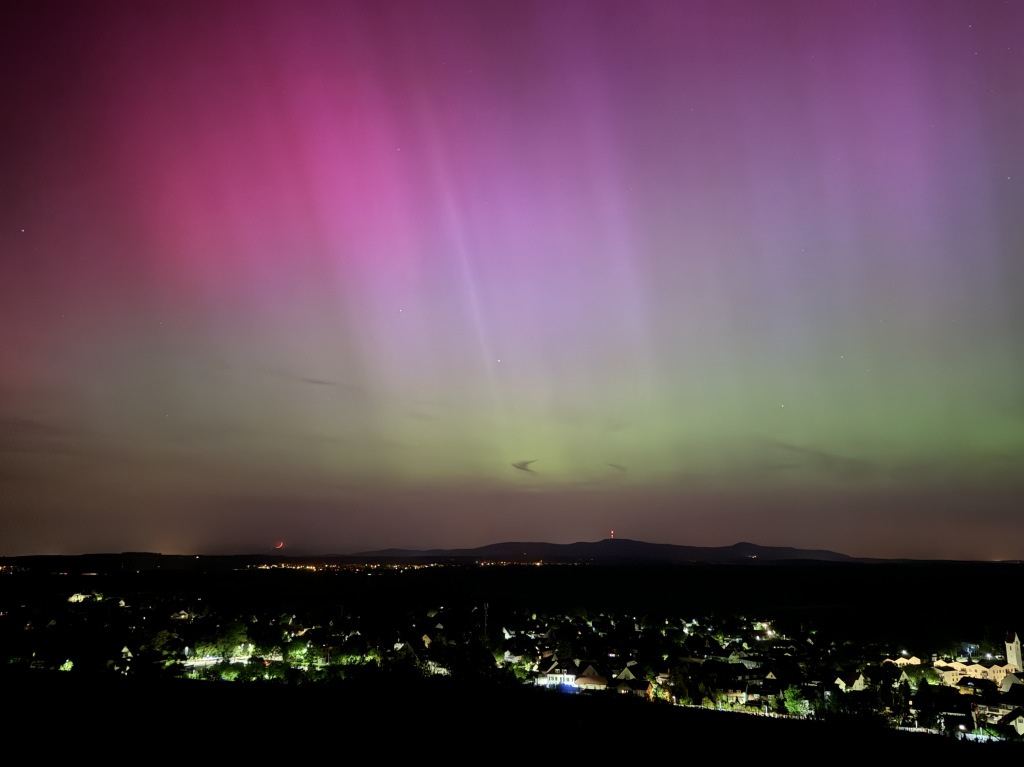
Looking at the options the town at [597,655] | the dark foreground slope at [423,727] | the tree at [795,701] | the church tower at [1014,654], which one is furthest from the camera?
the church tower at [1014,654]

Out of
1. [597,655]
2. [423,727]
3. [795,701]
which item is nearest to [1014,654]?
[795,701]

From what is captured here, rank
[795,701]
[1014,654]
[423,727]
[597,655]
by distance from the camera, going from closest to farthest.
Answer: [423,727] → [795,701] → [597,655] → [1014,654]

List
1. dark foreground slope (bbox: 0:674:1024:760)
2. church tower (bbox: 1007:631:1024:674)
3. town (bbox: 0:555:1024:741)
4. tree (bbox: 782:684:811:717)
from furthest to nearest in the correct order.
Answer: church tower (bbox: 1007:631:1024:674), tree (bbox: 782:684:811:717), town (bbox: 0:555:1024:741), dark foreground slope (bbox: 0:674:1024:760)

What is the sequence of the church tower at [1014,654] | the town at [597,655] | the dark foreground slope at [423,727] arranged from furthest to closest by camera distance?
the church tower at [1014,654] → the town at [597,655] → the dark foreground slope at [423,727]

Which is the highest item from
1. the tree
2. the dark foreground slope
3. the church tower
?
the dark foreground slope

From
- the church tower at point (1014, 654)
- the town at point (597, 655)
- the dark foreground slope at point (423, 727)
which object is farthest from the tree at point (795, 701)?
the church tower at point (1014, 654)

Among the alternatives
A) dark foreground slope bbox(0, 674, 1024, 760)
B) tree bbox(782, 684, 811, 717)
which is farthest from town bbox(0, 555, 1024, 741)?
dark foreground slope bbox(0, 674, 1024, 760)

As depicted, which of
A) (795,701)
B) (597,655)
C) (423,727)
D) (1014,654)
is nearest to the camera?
(423,727)

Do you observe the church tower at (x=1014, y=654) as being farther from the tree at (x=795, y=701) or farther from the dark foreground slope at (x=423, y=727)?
the dark foreground slope at (x=423, y=727)

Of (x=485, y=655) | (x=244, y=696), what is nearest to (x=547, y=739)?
(x=244, y=696)

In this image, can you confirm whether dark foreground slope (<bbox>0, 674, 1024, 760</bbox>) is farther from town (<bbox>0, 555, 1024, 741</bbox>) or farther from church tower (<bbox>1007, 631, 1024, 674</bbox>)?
church tower (<bbox>1007, 631, 1024, 674</bbox>)

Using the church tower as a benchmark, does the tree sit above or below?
above

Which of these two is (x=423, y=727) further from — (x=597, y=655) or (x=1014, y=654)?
(x=1014, y=654)
